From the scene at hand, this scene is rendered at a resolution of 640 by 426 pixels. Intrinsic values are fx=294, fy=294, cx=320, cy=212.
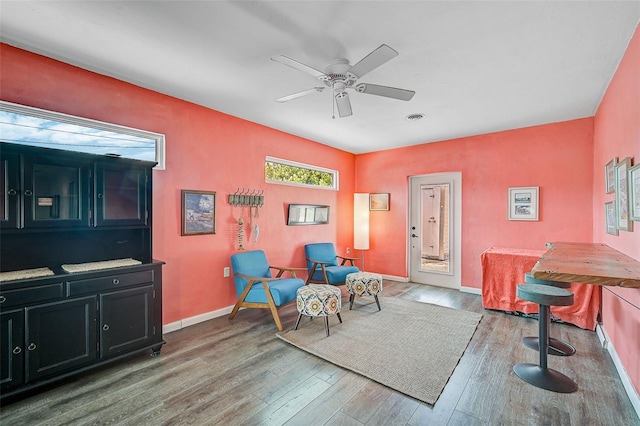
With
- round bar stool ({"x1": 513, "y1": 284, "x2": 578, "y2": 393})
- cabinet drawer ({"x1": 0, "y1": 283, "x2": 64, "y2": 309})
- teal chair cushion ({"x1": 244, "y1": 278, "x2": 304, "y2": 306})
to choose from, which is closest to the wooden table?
round bar stool ({"x1": 513, "y1": 284, "x2": 578, "y2": 393})

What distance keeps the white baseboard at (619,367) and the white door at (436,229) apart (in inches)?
80.2

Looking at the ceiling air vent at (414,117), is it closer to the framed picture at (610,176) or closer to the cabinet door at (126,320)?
the framed picture at (610,176)

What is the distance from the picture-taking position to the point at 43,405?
2.05 metres

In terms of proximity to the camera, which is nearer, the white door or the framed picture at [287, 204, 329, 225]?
the framed picture at [287, 204, 329, 225]

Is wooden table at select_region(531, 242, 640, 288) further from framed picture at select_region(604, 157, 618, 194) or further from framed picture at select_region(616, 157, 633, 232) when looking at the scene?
framed picture at select_region(604, 157, 618, 194)

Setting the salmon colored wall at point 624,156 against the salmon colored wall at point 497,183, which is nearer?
the salmon colored wall at point 624,156

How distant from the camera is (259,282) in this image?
358cm

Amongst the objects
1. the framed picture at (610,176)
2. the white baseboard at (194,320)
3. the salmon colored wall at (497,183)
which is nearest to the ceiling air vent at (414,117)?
the salmon colored wall at (497,183)

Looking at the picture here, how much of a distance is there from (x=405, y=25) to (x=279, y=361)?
288 cm

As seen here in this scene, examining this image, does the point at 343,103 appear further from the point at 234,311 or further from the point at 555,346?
the point at 555,346

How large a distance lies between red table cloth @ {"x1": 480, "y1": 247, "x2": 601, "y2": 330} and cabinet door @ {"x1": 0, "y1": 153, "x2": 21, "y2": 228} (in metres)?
4.97

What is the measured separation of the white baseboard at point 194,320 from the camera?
10.7ft

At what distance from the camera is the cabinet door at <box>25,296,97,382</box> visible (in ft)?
6.97

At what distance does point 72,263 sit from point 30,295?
0.53 m
